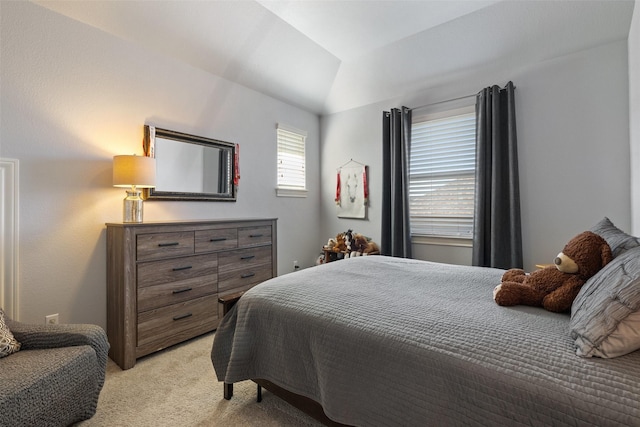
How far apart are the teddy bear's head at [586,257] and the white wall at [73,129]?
2.86 metres

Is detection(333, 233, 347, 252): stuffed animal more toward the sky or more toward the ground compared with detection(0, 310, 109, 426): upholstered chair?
more toward the sky

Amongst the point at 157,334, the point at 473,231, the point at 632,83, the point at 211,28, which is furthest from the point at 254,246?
the point at 632,83

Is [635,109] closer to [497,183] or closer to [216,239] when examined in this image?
[497,183]

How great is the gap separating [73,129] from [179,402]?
6.69ft

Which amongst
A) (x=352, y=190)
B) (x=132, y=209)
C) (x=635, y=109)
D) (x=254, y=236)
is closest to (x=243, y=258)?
(x=254, y=236)

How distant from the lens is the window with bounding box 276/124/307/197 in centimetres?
390

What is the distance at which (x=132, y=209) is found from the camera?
231cm

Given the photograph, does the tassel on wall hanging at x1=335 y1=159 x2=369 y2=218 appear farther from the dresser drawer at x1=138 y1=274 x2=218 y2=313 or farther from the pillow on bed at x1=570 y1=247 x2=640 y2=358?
the pillow on bed at x1=570 y1=247 x2=640 y2=358

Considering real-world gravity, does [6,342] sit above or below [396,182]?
below

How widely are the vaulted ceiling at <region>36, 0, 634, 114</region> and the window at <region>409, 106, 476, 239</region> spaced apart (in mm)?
500

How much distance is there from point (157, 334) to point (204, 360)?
424 millimetres

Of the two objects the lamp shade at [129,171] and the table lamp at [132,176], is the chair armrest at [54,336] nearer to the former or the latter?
the table lamp at [132,176]

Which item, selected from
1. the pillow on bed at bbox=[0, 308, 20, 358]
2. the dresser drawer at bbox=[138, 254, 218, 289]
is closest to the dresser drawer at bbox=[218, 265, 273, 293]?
the dresser drawer at bbox=[138, 254, 218, 289]

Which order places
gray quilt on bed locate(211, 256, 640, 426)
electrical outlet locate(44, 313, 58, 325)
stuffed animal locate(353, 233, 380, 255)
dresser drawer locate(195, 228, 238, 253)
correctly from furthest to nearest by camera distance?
stuffed animal locate(353, 233, 380, 255)
dresser drawer locate(195, 228, 238, 253)
electrical outlet locate(44, 313, 58, 325)
gray quilt on bed locate(211, 256, 640, 426)
